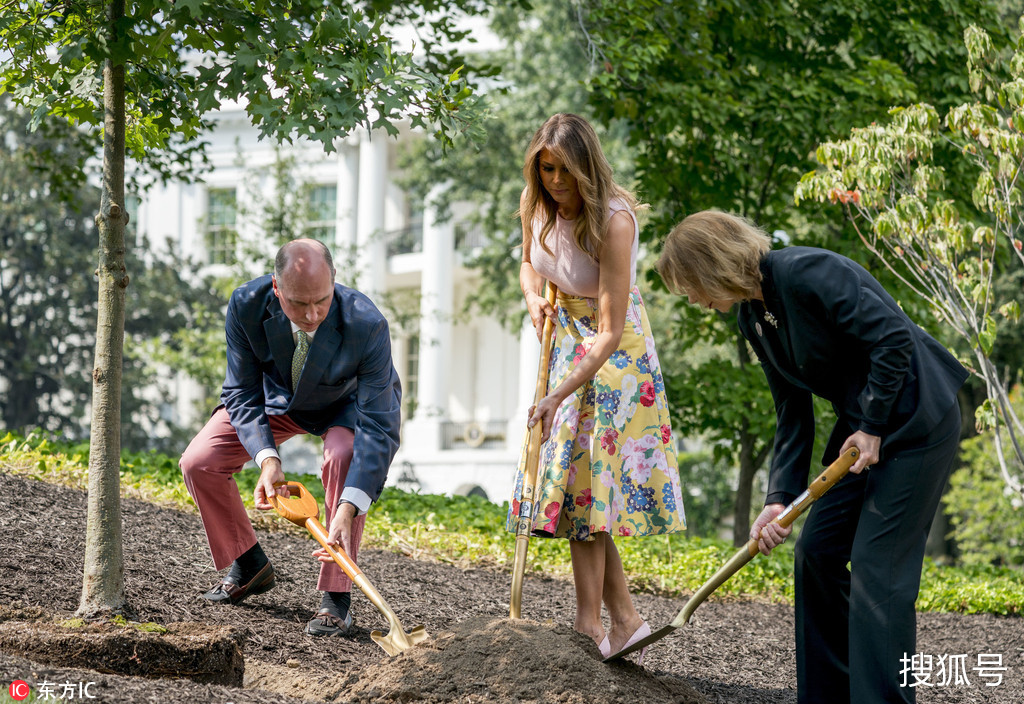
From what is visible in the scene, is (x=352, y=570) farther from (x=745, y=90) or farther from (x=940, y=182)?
(x=745, y=90)

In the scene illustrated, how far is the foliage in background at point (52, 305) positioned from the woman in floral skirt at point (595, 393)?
15960 mm

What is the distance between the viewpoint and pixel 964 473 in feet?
46.4

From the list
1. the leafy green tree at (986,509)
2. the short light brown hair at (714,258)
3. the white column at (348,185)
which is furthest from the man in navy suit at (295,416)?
the white column at (348,185)

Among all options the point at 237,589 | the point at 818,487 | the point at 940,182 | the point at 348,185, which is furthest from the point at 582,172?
the point at 348,185

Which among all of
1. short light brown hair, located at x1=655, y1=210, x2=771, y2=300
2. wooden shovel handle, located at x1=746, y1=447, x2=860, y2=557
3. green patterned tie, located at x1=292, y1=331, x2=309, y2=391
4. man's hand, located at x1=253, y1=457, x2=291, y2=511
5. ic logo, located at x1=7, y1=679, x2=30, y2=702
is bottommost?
ic logo, located at x1=7, y1=679, x2=30, y2=702

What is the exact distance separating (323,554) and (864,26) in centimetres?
683

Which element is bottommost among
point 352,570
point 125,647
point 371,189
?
point 125,647

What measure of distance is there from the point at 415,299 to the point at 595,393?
14588mm

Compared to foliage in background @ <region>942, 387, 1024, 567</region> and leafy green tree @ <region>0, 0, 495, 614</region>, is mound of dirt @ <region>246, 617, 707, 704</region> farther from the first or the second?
foliage in background @ <region>942, 387, 1024, 567</region>

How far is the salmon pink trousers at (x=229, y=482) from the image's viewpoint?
3.96 meters

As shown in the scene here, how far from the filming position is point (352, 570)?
323 centimetres

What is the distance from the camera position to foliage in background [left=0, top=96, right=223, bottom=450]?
18344 mm

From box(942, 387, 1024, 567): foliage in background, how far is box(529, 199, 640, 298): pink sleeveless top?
11.6m

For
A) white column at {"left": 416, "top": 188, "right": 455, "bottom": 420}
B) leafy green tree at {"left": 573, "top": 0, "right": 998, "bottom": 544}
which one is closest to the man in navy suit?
leafy green tree at {"left": 573, "top": 0, "right": 998, "bottom": 544}
